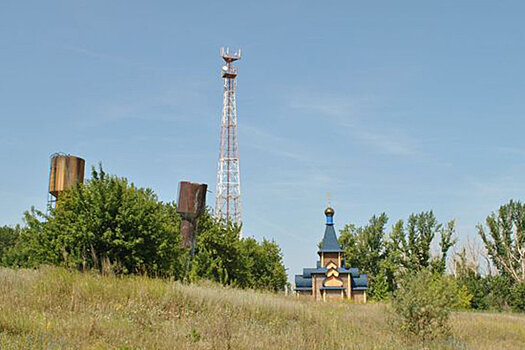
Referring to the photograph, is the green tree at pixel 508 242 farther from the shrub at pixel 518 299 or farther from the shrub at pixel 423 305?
the shrub at pixel 423 305

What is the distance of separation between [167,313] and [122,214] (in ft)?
28.3

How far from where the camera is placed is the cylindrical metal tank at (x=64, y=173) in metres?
22.0

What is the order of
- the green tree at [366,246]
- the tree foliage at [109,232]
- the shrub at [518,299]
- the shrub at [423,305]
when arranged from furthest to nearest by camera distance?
the green tree at [366,246] < the shrub at [518,299] < the tree foliage at [109,232] < the shrub at [423,305]

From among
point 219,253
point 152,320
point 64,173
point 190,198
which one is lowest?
point 152,320

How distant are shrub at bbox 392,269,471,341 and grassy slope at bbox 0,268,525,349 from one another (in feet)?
1.87

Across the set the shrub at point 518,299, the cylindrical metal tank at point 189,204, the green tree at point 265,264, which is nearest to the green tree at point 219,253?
the green tree at point 265,264

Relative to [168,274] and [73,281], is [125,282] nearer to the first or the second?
[73,281]

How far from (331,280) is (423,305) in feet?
106

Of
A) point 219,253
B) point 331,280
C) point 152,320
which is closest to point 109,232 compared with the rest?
point 152,320

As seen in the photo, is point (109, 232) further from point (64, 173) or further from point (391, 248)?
point (391, 248)

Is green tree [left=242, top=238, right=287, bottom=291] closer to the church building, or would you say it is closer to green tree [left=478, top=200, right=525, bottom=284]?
the church building

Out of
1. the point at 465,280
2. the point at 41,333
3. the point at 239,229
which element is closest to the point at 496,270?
the point at 465,280

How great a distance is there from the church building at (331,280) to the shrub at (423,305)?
3100 centimetres

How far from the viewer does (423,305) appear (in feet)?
44.1
